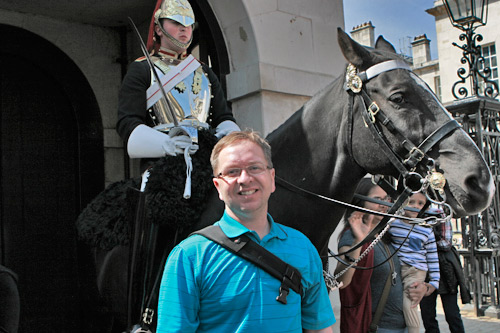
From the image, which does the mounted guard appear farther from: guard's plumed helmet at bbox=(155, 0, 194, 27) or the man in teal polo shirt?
the man in teal polo shirt

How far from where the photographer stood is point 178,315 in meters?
1.50

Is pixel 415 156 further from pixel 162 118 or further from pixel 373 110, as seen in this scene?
pixel 162 118

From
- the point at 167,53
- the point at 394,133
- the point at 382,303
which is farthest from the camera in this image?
the point at 382,303

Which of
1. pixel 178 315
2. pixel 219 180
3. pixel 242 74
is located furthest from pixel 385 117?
pixel 242 74

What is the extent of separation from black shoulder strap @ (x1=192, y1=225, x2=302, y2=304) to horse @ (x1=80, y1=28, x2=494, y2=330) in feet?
3.68

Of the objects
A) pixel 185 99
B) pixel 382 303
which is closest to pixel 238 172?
pixel 185 99

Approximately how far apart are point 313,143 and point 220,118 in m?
0.87

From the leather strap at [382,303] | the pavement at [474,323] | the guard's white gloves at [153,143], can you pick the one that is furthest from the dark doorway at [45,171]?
the pavement at [474,323]

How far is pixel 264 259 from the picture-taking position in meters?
1.60

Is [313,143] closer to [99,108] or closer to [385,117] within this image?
[385,117]

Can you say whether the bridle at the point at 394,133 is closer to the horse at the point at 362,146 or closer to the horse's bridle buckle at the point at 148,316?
the horse at the point at 362,146

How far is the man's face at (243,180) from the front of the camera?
5.40 ft

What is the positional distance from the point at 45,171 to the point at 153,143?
2.74 metres

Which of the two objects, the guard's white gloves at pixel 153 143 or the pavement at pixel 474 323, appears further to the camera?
the pavement at pixel 474 323
